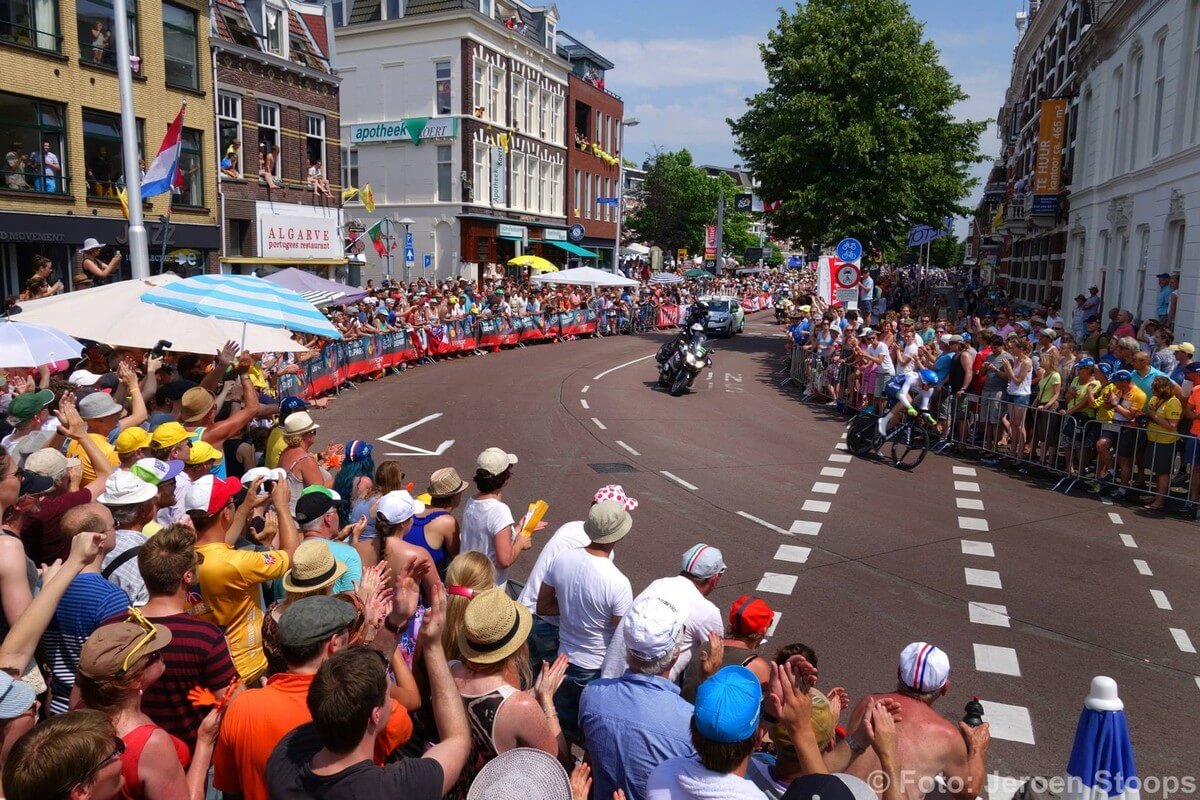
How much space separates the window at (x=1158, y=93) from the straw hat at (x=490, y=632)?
69.6ft

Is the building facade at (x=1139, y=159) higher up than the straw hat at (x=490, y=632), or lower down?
higher up

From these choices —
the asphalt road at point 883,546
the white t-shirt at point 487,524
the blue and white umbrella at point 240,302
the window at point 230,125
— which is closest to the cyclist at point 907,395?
the asphalt road at point 883,546

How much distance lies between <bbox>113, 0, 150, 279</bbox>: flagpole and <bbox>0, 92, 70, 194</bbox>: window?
10290 millimetres

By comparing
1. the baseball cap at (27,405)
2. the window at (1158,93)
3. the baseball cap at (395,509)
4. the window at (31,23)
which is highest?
the window at (31,23)

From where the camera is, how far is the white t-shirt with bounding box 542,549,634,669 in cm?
476

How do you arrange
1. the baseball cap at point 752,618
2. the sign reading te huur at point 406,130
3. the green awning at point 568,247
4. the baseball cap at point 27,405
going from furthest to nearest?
the green awning at point 568,247 → the sign reading te huur at point 406,130 → the baseball cap at point 27,405 → the baseball cap at point 752,618

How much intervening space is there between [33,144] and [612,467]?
17312 millimetres

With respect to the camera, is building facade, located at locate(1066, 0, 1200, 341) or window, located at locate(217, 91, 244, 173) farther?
window, located at locate(217, 91, 244, 173)

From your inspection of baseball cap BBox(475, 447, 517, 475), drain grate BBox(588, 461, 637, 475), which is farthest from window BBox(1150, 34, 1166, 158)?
baseball cap BBox(475, 447, 517, 475)

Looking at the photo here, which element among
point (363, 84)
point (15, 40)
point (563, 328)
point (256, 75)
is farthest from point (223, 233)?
point (363, 84)

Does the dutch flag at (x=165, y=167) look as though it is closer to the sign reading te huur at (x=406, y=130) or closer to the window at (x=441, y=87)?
the sign reading te huur at (x=406, y=130)

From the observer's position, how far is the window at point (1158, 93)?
1956cm

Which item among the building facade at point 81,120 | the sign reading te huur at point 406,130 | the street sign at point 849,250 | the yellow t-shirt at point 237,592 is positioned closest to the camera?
the yellow t-shirt at point 237,592

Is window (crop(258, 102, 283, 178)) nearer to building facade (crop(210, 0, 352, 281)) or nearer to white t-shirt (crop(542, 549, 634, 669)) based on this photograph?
building facade (crop(210, 0, 352, 281))
